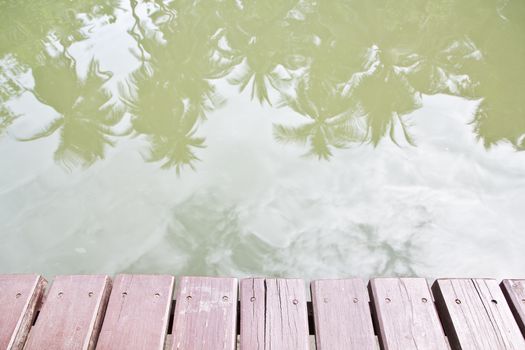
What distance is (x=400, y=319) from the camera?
1.46 m

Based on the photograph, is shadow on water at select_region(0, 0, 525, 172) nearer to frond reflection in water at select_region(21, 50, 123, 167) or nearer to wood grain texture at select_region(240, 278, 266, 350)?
frond reflection in water at select_region(21, 50, 123, 167)

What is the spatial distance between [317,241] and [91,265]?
1065 millimetres

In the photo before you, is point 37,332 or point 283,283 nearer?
point 37,332

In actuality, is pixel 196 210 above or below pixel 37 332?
below

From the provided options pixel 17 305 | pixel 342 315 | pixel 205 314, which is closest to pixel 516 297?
pixel 342 315

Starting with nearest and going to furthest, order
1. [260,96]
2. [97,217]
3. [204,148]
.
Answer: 1. [97,217]
2. [204,148]
3. [260,96]

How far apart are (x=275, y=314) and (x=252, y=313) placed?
0.08 meters

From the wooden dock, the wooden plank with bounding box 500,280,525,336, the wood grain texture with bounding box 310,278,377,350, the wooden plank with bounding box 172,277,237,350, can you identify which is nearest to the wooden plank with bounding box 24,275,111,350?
the wooden dock

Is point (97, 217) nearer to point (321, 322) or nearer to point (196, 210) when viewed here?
point (196, 210)

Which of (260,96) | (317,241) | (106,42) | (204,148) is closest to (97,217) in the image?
(204,148)

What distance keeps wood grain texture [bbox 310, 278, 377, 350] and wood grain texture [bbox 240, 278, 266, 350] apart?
18 cm

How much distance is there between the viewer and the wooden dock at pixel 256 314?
1397mm

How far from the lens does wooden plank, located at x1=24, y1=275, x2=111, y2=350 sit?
139 cm

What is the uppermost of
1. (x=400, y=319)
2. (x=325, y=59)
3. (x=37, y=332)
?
(x=37, y=332)
